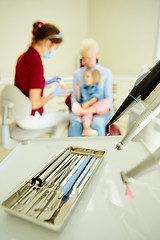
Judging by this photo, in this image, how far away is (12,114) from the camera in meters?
0.63

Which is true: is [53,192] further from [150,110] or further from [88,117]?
[88,117]

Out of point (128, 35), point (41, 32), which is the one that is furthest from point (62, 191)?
point (128, 35)

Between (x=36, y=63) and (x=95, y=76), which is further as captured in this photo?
(x=95, y=76)

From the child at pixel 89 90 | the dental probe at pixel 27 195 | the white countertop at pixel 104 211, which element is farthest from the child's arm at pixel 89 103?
the dental probe at pixel 27 195

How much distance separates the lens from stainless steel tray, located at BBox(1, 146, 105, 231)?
0.91ft

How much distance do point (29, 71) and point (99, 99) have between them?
1.58 ft

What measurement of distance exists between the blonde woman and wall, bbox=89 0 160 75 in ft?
1.20

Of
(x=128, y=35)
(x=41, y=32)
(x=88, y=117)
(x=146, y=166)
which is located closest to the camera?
(x=146, y=166)

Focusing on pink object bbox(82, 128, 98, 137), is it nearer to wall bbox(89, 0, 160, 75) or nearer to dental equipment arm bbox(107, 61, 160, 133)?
dental equipment arm bbox(107, 61, 160, 133)

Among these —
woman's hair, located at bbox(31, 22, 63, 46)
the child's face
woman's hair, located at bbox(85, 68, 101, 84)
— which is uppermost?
woman's hair, located at bbox(85, 68, 101, 84)

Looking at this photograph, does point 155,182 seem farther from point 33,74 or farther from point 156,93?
point 33,74

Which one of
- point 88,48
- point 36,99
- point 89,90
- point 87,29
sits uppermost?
point 87,29

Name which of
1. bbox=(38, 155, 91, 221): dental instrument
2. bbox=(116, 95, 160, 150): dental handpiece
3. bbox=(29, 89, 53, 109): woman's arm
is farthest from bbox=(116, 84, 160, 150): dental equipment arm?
bbox=(29, 89, 53, 109): woman's arm

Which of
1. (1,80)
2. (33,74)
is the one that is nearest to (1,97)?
(1,80)
